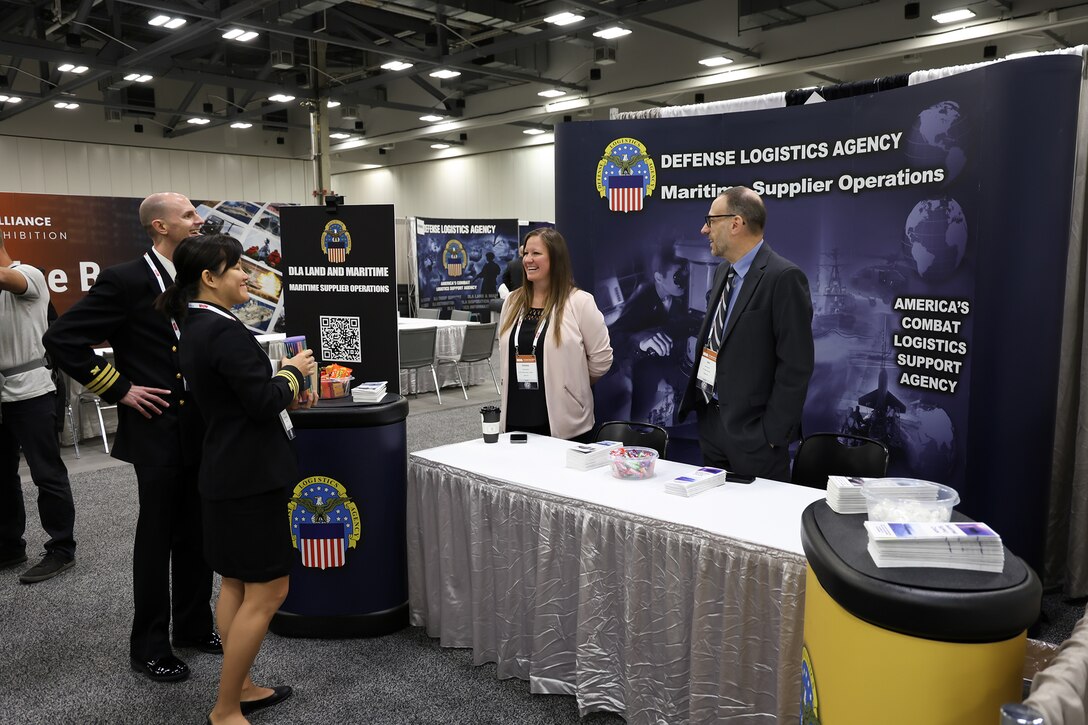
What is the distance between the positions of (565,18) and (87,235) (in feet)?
16.9

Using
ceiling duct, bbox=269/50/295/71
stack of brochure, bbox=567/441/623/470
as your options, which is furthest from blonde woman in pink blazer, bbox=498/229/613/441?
ceiling duct, bbox=269/50/295/71

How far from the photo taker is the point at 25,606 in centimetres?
318

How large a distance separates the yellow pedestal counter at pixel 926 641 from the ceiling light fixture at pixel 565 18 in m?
8.00

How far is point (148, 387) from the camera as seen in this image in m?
2.53

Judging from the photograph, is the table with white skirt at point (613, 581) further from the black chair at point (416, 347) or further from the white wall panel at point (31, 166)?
the white wall panel at point (31, 166)

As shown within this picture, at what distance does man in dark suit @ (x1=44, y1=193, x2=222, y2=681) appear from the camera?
248 cm

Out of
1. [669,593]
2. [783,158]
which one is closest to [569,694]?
[669,593]

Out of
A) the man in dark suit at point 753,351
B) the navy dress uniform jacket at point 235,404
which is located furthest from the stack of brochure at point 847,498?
the navy dress uniform jacket at point 235,404

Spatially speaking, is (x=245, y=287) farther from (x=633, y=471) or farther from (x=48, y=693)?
(x=48, y=693)

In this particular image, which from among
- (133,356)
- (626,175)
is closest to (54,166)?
→ (626,175)

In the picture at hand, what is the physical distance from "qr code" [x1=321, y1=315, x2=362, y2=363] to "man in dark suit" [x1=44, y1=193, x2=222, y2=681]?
0.72m

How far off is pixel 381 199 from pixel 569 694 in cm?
1733

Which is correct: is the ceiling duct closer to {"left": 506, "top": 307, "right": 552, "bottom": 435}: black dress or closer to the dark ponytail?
{"left": 506, "top": 307, "right": 552, "bottom": 435}: black dress

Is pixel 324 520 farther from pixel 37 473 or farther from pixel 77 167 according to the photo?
pixel 77 167
